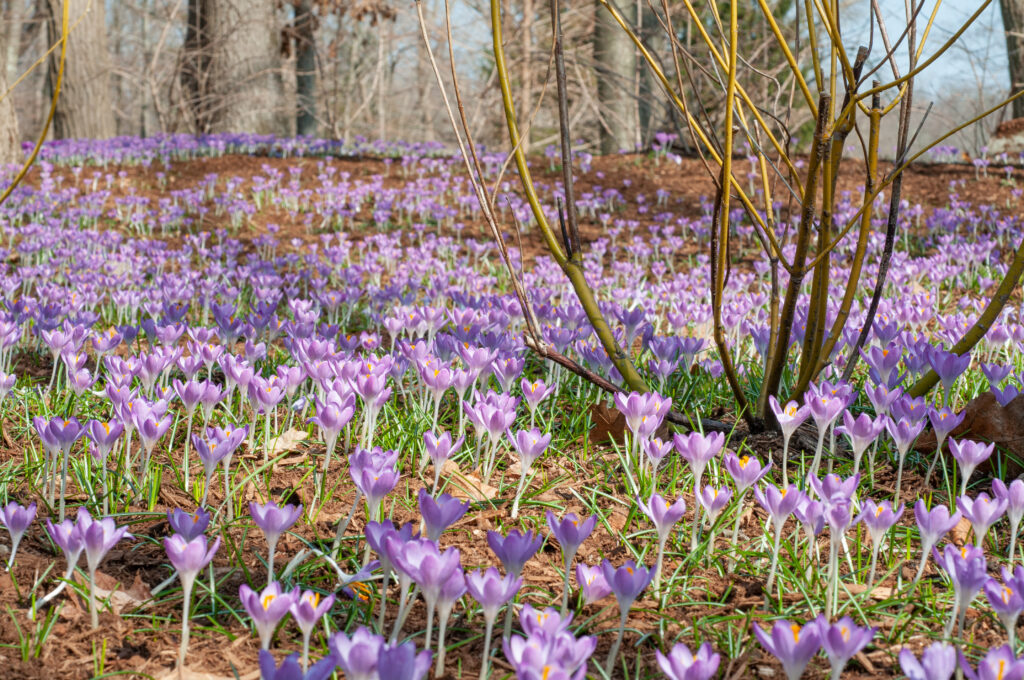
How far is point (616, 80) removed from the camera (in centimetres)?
1103

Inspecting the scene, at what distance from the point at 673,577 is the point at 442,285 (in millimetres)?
2669

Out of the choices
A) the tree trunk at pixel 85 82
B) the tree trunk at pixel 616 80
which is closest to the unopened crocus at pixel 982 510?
the tree trunk at pixel 616 80

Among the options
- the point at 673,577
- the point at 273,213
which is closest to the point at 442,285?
the point at 673,577

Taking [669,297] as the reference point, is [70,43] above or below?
above

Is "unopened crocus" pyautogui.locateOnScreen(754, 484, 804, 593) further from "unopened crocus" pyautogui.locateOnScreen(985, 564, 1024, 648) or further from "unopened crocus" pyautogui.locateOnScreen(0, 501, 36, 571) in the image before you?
"unopened crocus" pyautogui.locateOnScreen(0, 501, 36, 571)

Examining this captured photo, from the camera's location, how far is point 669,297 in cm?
462

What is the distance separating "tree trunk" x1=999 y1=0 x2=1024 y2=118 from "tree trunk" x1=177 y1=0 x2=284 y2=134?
10235 mm

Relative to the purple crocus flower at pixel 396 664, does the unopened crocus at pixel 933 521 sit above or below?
below

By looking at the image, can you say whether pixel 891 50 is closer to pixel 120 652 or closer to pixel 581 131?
pixel 120 652

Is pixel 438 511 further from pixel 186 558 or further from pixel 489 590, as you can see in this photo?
pixel 186 558

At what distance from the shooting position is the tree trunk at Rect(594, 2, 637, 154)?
1168 centimetres

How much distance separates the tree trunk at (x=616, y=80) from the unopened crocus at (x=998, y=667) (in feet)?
34.1

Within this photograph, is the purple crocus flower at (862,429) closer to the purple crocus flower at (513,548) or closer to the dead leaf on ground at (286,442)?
the purple crocus flower at (513,548)

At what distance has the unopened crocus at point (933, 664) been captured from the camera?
1050mm
